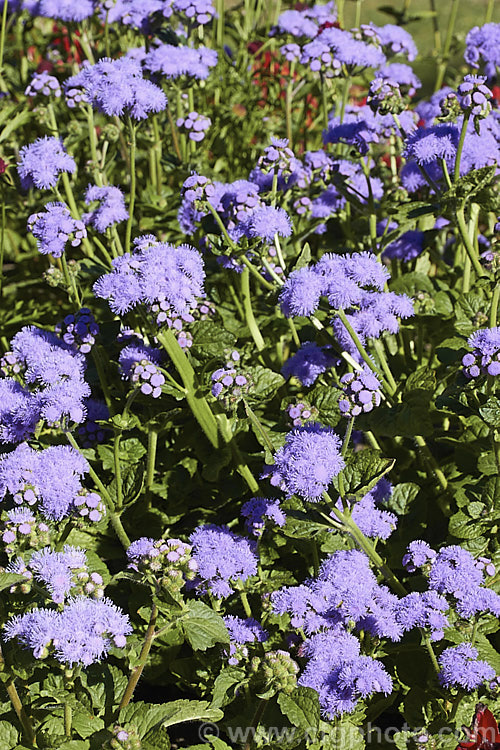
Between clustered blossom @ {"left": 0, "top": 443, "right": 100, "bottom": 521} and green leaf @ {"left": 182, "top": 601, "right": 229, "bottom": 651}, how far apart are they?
0.49m

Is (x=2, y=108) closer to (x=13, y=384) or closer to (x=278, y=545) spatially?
(x=13, y=384)

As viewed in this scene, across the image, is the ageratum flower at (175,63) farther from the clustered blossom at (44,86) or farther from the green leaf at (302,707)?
the green leaf at (302,707)

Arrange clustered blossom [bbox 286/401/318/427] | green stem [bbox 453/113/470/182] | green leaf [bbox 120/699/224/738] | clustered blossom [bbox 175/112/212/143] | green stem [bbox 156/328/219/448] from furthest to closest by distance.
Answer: clustered blossom [bbox 175/112/212/143] < green stem [bbox 453/113/470/182] < green stem [bbox 156/328/219/448] < clustered blossom [bbox 286/401/318/427] < green leaf [bbox 120/699/224/738]

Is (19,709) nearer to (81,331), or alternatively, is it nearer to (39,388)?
(39,388)

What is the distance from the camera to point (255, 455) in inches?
125

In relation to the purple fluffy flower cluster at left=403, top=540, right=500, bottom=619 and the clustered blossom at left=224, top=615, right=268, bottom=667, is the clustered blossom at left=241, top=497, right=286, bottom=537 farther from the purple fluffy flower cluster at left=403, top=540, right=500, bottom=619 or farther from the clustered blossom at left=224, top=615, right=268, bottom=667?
the purple fluffy flower cluster at left=403, top=540, right=500, bottom=619

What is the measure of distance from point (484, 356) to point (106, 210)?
173 centimetres

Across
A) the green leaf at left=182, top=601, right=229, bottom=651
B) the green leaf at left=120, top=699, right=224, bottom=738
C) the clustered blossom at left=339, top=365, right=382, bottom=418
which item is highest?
the clustered blossom at left=339, top=365, right=382, bottom=418

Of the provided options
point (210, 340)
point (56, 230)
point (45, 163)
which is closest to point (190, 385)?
point (210, 340)

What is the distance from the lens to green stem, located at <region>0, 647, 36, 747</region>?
236cm

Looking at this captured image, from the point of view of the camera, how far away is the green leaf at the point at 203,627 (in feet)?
7.89

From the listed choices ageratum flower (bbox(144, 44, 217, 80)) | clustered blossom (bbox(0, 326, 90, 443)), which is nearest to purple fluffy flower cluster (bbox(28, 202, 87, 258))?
clustered blossom (bbox(0, 326, 90, 443))

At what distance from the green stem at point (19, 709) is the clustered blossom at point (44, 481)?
0.48 m

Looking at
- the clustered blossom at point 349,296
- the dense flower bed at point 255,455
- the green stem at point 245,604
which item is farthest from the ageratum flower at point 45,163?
the green stem at point 245,604
